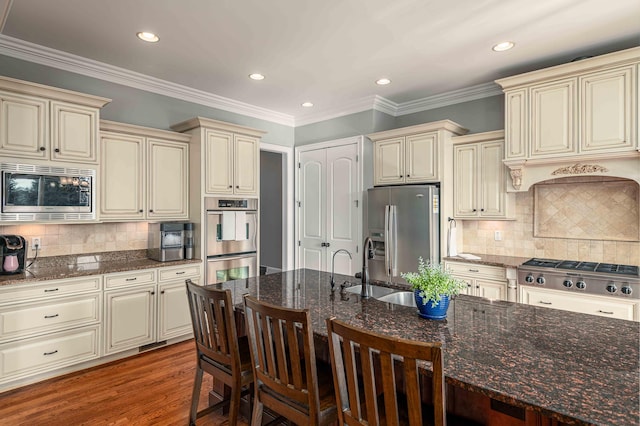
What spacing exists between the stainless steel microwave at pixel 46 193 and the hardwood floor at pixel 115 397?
1333mm

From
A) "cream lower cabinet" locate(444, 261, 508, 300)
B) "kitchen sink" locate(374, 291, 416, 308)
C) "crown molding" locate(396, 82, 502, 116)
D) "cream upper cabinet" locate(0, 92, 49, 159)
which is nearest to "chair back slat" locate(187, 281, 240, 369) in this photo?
"kitchen sink" locate(374, 291, 416, 308)

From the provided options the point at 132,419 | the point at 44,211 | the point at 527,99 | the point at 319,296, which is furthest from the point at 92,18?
the point at 527,99

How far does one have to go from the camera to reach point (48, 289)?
2.89m

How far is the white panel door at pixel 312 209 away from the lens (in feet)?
16.4

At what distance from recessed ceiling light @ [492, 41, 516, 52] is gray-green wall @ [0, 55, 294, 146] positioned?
304 centimetres

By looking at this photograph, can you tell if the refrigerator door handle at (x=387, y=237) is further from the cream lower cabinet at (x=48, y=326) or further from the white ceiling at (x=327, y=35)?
the cream lower cabinet at (x=48, y=326)

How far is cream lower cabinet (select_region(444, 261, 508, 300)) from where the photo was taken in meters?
3.42

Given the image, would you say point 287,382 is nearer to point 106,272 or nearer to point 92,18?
point 106,272

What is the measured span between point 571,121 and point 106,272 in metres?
4.21

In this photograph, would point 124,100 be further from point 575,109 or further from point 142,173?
point 575,109

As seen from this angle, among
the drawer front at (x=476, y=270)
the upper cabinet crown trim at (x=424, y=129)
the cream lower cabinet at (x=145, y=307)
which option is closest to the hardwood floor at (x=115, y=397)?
the cream lower cabinet at (x=145, y=307)

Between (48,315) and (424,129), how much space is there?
3.88 meters

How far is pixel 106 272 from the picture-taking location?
126 inches

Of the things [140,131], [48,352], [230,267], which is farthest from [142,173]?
[48,352]
